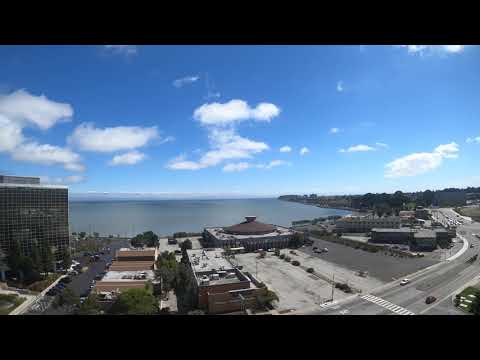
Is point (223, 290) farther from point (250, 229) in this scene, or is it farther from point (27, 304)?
point (250, 229)

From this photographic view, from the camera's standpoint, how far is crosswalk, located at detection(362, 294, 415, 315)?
201 inches

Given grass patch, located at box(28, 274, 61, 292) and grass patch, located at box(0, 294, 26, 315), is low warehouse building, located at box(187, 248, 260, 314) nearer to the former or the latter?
grass patch, located at box(0, 294, 26, 315)

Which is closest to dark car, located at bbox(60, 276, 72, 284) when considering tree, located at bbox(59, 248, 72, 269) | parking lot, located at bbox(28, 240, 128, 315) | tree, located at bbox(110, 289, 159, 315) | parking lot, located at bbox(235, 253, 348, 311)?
parking lot, located at bbox(28, 240, 128, 315)

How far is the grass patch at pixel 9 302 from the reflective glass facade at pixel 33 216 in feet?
10.7

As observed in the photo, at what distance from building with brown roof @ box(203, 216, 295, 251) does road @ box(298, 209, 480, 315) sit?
5617 millimetres

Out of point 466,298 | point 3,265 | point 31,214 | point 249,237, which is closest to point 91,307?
point 3,265

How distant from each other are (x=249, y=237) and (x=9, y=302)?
27.2ft

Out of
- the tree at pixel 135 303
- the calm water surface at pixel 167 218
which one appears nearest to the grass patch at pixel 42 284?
the tree at pixel 135 303

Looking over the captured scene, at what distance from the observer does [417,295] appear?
602 cm

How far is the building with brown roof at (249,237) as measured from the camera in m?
12.2

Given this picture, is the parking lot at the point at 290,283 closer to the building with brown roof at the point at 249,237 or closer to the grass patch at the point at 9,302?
the building with brown roof at the point at 249,237
